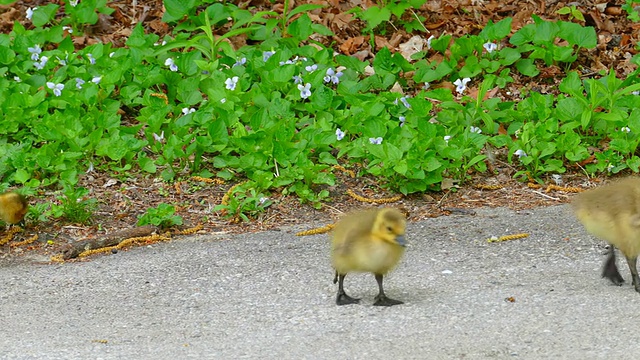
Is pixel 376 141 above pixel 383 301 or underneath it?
underneath

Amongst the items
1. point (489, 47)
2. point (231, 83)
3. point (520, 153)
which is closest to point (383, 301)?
point (520, 153)

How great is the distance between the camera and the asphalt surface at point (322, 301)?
5656mm

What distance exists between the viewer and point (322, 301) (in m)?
6.42

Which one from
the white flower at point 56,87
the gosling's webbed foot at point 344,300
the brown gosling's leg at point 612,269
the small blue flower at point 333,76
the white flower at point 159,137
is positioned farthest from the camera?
the small blue flower at point 333,76

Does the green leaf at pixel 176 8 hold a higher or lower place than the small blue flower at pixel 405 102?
higher

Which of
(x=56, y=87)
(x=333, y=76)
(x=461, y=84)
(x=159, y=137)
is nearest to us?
(x=159, y=137)

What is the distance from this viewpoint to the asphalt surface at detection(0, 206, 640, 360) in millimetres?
5656

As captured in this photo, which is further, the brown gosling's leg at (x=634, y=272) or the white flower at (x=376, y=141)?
the white flower at (x=376, y=141)

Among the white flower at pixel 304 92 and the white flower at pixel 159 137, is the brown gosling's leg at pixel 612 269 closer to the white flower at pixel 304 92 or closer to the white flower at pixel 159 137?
the white flower at pixel 304 92

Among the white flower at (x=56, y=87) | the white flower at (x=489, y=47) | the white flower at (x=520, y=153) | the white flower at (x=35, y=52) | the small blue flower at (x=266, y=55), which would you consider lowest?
the white flower at (x=520, y=153)

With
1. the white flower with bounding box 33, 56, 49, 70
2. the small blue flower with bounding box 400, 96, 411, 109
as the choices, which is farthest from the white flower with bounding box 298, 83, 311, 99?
the white flower with bounding box 33, 56, 49, 70

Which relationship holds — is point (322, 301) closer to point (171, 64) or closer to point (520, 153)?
point (520, 153)

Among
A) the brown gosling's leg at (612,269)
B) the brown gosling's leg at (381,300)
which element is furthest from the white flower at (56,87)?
the brown gosling's leg at (612,269)

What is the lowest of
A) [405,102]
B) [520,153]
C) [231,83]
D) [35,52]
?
[520,153]
